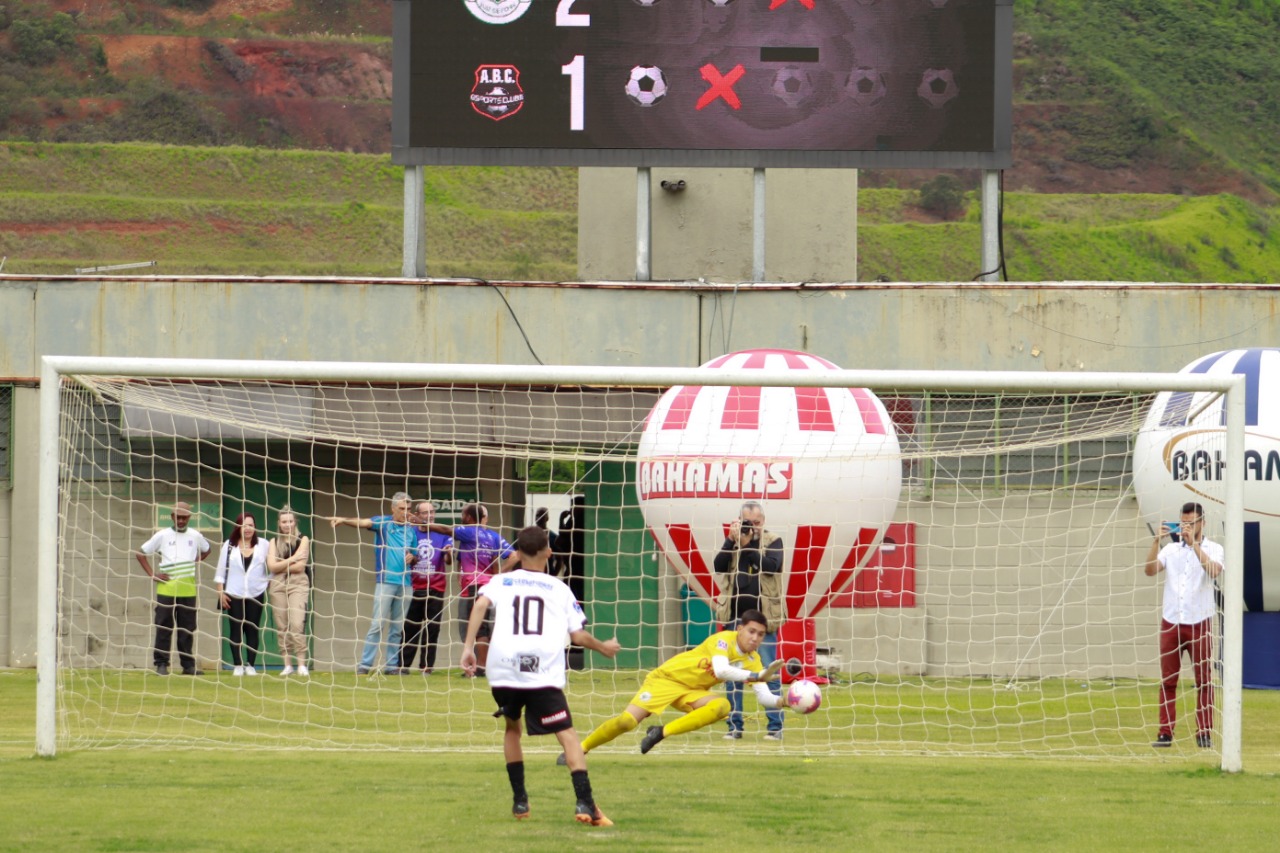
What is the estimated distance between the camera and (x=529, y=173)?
3120 inches

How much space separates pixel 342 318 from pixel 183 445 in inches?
90.4

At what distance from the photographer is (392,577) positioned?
1602 cm

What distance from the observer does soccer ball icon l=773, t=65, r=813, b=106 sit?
65.3 ft

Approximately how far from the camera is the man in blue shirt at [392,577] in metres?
15.8

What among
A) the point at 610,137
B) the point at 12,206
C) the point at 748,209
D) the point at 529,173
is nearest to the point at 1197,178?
the point at 529,173

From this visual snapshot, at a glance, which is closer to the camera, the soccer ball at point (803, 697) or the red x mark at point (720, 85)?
the soccer ball at point (803, 697)

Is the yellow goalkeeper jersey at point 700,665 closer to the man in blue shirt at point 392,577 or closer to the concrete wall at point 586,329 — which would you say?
the man in blue shirt at point 392,577

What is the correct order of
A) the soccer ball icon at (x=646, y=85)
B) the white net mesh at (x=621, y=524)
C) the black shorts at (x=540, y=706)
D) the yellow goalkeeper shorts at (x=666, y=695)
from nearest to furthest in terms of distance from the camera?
the black shorts at (x=540, y=706) < the yellow goalkeeper shorts at (x=666, y=695) < the white net mesh at (x=621, y=524) < the soccer ball icon at (x=646, y=85)

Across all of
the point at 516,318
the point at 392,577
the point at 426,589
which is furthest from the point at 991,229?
the point at 392,577

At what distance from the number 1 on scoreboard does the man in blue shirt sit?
18.6 feet

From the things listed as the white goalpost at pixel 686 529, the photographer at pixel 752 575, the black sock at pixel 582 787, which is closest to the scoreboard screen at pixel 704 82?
the white goalpost at pixel 686 529

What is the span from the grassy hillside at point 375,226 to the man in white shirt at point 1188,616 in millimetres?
51768

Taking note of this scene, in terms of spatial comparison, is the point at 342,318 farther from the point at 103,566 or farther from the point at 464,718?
the point at 464,718

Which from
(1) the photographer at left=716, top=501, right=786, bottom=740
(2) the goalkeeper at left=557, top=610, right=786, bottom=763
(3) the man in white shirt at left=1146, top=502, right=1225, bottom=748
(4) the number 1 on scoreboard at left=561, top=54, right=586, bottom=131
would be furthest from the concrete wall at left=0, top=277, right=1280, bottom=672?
(2) the goalkeeper at left=557, top=610, right=786, bottom=763
